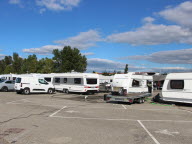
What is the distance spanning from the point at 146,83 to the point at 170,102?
2.61 meters

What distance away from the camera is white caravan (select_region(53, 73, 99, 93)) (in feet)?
80.1

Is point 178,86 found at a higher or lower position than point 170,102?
higher

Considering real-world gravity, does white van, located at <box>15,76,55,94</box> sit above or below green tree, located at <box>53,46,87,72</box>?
below

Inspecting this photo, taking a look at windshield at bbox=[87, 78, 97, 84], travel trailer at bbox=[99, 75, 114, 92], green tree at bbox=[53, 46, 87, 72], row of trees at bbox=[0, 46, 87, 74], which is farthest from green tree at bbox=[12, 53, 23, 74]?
windshield at bbox=[87, 78, 97, 84]

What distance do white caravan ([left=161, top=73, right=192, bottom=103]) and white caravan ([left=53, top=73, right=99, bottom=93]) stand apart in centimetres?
974

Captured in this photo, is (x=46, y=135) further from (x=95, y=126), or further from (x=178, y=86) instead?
(x=178, y=86)

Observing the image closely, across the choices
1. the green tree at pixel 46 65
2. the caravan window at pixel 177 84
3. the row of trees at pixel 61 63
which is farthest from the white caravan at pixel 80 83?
the green tree at pixel 46 65

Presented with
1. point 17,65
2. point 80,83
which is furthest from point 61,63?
point 80,83

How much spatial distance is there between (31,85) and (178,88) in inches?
606

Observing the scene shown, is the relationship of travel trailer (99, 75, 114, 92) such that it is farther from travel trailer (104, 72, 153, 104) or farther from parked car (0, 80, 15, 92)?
travel trailer (104, 72, 153, 104)

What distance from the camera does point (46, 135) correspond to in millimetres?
6770

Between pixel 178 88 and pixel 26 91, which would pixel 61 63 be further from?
pixel 178 88

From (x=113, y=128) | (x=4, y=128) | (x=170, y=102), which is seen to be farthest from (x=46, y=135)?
(x=170, y=102)

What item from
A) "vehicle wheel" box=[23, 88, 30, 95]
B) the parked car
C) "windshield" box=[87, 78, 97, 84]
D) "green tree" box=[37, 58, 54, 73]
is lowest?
"vehicle wheel" box=[23, 88, 30, 95]
